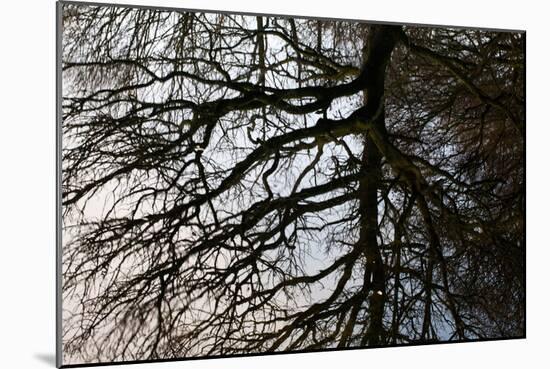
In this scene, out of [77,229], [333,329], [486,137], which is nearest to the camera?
[77,229]

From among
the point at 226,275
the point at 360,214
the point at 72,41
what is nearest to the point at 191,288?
the point at 226,275

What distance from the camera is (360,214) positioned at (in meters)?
6.39

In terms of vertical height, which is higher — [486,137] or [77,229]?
[486,137]

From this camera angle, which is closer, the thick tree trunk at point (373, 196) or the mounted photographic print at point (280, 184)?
the mounted photographic print at point (280, 184)

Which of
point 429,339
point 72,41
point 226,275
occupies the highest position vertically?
point 72,41

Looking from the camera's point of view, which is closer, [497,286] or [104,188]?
[104,188]

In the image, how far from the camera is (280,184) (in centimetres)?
620

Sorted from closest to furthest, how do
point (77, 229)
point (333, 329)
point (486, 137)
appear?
point (77, 229), point (333, 329), point (486, 137)

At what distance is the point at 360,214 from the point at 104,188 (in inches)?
68.0

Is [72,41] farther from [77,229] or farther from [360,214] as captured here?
[360,214]

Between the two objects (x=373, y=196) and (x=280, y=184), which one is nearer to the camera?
(x=280, y=184)

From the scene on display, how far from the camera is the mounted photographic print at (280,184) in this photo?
230 inches

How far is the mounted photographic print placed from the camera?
585 cm

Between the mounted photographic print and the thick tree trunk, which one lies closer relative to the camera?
the mounted photographic print
